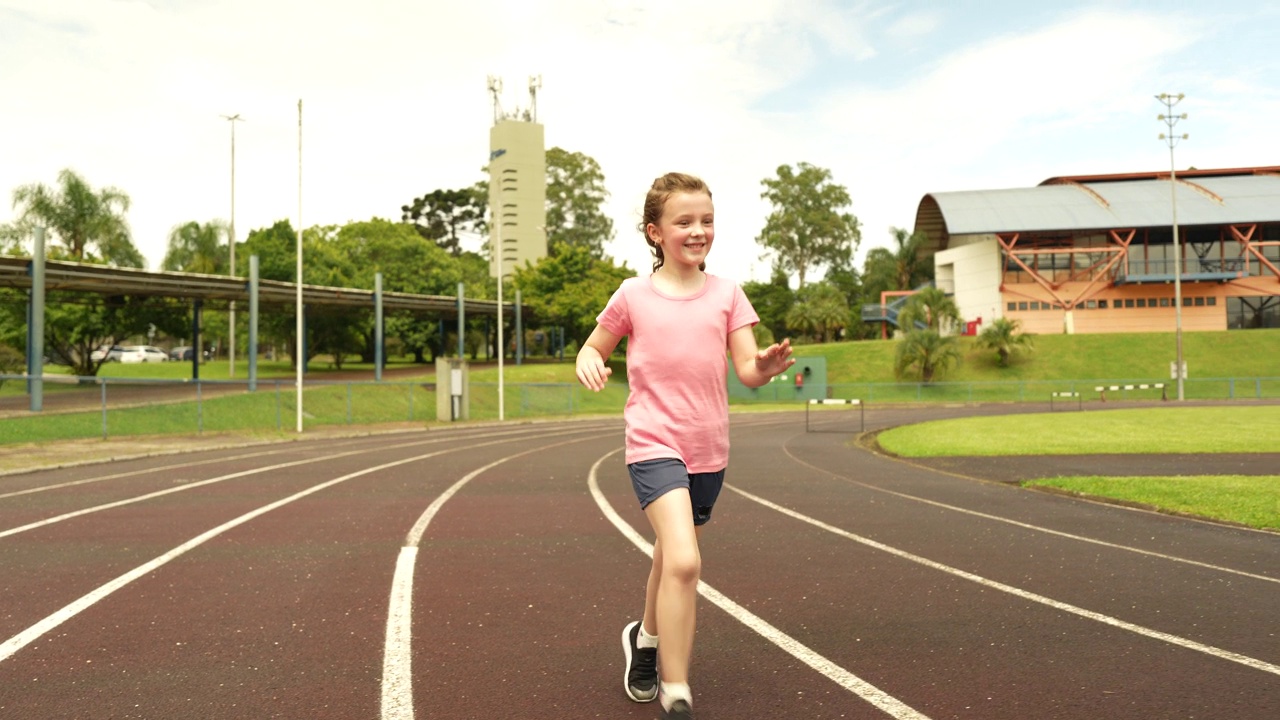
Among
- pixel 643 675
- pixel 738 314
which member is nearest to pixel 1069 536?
pixel 643 675

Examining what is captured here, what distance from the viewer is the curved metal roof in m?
64.6

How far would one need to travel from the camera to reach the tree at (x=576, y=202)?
297 ft

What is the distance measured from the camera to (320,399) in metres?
33.1

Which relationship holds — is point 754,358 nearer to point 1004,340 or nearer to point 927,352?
point 927,352

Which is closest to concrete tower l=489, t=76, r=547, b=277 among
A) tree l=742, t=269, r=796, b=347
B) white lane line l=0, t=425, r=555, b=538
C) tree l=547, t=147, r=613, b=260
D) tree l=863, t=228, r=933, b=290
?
tree l=547, t=147, r=613, b=260

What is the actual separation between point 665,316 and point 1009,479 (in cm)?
1114

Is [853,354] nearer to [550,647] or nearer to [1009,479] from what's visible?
[1009,479]

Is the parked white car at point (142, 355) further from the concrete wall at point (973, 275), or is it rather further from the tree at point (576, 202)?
the concrete wall at point (973, 275)

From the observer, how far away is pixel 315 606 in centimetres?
550

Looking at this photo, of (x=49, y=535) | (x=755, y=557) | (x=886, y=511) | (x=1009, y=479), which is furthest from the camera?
(x=1009, y=479)

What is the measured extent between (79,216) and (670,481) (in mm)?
62685

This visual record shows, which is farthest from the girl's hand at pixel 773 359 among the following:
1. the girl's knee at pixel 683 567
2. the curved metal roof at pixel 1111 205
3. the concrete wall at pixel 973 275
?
the concrete wall at pixel 973 275

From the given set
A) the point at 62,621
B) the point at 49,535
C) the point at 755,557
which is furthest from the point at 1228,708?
the point at 49,535

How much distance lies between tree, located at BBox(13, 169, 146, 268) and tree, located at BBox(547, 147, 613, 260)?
41579 mm
